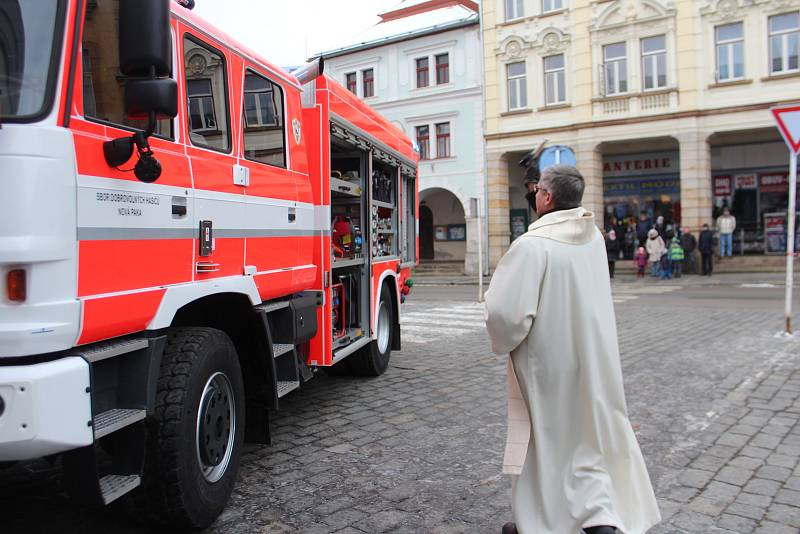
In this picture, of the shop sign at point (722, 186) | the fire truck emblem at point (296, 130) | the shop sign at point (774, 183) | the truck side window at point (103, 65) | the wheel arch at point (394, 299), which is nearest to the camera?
the truck side window at point (103, 65)

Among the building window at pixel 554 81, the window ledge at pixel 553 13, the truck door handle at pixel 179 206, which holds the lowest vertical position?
the truck door handle at pixel 179 206

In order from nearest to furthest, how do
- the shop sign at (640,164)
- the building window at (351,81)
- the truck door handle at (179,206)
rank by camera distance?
the truck door handle at (179,206), the shop sign at (640,164), the building window at (351,81)

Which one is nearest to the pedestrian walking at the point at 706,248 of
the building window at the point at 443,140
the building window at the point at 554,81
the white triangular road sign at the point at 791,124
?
the building window at the point at 554,81

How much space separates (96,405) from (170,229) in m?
0.92

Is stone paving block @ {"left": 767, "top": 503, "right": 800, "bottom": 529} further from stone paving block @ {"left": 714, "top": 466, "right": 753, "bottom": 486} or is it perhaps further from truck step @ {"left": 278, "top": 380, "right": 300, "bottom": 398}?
truck step @ {"left": 278, "top": 380, "right": 300, "bottom": 398}

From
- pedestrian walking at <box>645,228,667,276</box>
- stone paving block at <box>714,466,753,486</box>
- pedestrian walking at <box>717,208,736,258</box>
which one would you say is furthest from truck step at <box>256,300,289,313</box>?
pedestrian walking at <box>717,208,736,258</box>

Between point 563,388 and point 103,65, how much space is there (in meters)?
2.44

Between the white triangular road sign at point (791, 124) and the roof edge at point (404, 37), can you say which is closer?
the white triangular road sign at point (791, 124)

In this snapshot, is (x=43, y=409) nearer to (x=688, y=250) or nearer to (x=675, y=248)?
(x=675, y=248)

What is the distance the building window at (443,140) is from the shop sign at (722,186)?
11080 mm

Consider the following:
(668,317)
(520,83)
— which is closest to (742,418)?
(668,317)

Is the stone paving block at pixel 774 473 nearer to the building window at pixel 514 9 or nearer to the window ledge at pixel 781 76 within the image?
the window ledge at pixel 781 76

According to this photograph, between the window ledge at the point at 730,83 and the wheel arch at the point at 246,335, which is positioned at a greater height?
the window ledge at the point at 730,83

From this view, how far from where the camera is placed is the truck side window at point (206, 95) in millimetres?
3746
